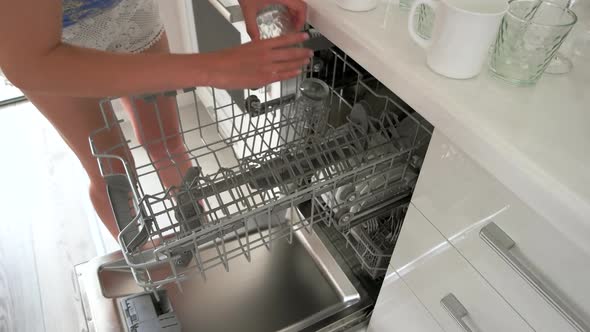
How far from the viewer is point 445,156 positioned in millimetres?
574

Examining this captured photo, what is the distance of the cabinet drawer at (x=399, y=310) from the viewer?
76 cm

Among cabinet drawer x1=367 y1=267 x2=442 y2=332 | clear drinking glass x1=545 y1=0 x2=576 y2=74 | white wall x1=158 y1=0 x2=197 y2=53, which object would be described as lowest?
cabinet drawer x1=367 y1=267 x2=442 y2=332

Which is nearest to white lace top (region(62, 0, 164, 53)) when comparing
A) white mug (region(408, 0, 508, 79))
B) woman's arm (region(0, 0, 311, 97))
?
woman's arm (region(0, 0, 311, 97))

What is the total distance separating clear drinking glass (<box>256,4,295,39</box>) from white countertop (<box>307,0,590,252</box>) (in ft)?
0.35

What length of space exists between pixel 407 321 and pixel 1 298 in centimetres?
120

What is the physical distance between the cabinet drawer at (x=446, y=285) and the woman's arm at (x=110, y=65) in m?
0.32

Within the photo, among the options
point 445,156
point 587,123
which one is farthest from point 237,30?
point 587,123

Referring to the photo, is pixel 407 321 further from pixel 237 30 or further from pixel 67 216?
pixel 67 216

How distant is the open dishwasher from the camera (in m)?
0.67

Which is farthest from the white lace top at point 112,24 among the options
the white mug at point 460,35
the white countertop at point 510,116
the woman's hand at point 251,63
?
the white mug at point 460,35

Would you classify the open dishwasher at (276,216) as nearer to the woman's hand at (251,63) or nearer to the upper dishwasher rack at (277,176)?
the upper dishwasher rack at (277,176)

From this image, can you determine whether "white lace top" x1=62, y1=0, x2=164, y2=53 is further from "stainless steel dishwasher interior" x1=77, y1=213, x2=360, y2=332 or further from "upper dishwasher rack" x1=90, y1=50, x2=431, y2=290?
"stainless steel dishwasher interior" x1=77, y1=213, x2=360, y2=332

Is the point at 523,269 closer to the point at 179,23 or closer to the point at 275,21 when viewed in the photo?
the point at 275,21

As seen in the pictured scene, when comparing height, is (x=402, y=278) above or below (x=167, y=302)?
below
